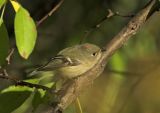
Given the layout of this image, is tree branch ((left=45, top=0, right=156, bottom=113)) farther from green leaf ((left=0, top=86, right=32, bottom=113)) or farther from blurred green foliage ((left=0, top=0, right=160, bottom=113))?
blurred green foliage ((left=0, top=0, right=160, bottom=113))

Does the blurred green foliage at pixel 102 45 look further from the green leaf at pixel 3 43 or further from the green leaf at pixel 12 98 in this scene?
the green leaf at pixel 3 43

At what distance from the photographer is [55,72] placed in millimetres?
2473

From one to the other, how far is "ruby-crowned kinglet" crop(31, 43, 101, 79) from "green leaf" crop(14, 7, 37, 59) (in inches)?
23.0

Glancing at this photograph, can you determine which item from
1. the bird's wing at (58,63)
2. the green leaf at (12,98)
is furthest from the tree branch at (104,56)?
→ the bird's wing at (58,63)

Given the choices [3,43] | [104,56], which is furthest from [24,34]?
[104,56]

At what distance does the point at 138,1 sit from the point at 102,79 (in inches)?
19.8

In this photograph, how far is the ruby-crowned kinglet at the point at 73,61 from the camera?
7.88ft

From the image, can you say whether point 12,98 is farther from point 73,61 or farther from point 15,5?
point 73,61

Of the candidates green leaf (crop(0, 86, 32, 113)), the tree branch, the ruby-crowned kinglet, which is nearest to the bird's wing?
the ruby-crowned kinglet

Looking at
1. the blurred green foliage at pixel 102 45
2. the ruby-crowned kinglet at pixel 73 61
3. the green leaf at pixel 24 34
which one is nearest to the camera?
the green leaf at pixel 24 34

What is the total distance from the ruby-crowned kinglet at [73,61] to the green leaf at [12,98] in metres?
0.40

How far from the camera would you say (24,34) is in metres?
1.76

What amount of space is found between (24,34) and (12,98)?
0.95 ft

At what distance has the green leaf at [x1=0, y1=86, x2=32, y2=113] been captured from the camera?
1924 millimetres
